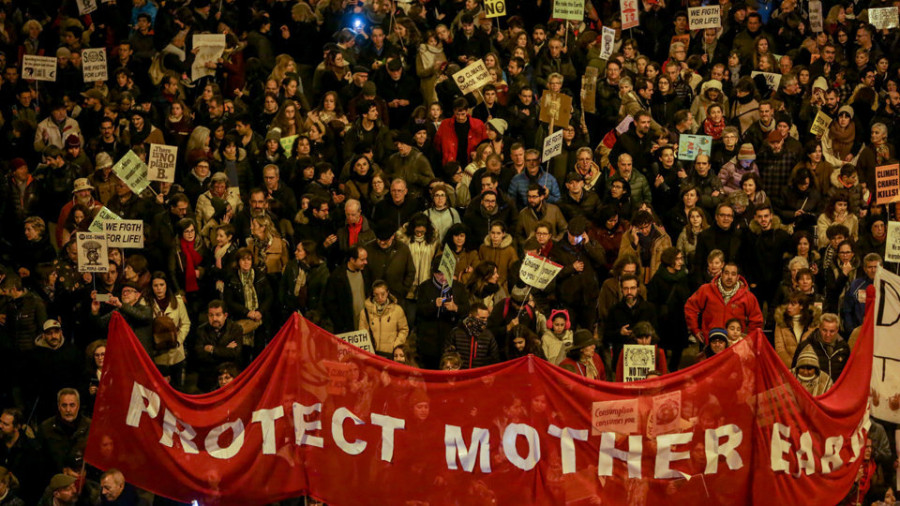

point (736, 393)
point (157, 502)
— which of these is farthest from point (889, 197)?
point (157, 502)

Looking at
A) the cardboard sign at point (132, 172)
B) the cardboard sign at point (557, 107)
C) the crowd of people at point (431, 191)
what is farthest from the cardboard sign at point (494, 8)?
the cardboard sign at point (132, 172)

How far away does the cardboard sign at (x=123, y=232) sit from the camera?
1397 cm

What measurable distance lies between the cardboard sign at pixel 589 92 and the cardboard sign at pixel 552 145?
6.42 ft

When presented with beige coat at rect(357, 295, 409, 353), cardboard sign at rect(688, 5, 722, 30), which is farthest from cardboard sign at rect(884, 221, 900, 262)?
cardboard sign at rect(688, 5, 722, 30)

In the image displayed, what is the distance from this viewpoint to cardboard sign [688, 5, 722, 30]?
743 inches

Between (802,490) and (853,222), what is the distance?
535 cm

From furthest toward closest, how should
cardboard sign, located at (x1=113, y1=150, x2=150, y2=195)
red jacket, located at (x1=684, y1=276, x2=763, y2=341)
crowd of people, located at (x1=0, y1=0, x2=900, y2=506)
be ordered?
cardboard sign, located at (x1=113, y1=150, x2=150, y2=195), red jacket, located at (x1=684, y1=276, x2=763, y2=341), crowd of people, located at (x1=0, y1=0, x2=900, y2=506)

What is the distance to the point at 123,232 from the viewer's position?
551 inches

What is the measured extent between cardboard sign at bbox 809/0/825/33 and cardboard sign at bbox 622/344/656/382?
8507 millimetres

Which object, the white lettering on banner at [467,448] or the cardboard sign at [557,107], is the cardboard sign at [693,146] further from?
the white lettering on banner at [467,448]

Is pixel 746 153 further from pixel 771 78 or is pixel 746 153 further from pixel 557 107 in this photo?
pixel 771 78

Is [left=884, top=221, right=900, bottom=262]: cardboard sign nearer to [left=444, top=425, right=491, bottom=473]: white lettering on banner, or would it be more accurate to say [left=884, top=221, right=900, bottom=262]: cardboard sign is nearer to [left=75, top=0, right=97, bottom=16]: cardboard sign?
[left=444, top=425, right=491, bottom=473]: white lettering on banner

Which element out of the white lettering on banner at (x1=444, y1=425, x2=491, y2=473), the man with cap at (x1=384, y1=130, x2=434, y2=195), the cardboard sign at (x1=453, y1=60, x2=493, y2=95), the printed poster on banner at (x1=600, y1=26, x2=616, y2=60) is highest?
the printed poster on banner at (x1=600, y1=26, x2=616, y2=60)

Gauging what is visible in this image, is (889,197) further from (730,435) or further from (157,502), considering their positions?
(157,502)
